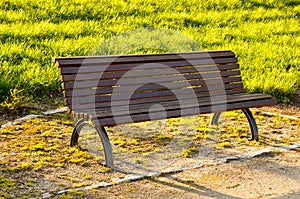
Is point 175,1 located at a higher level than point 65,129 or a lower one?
higher

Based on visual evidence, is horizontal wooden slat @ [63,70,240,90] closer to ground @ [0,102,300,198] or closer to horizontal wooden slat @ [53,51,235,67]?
horizontal wooden slat @ [53,51,235,67]

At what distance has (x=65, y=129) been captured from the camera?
6.02 meters

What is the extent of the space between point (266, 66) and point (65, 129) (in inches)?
160

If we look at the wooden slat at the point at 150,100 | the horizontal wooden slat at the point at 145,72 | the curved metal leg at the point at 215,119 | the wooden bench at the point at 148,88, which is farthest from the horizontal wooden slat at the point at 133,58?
the curved metal leg at the point at 215,119

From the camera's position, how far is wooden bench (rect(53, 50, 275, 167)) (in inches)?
196

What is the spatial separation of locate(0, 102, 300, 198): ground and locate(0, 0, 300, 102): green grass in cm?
122

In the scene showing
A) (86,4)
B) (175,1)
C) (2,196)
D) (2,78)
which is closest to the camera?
(2,196)

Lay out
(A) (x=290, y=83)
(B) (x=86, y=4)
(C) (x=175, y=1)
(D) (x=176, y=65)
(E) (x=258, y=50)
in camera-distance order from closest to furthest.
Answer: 1. (D) (x=176, y=65)
2. (A) (x=290, y=83)
3. (E) (x=258, y=50)
4. (B) (x=86, y=4)
5. (C) (x=175, y=1)

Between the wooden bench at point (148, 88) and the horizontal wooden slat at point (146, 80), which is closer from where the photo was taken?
the wooden bench at point (148, 88)

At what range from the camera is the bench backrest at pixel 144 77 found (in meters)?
5.12

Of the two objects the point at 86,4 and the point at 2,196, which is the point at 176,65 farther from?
the point at 86,4

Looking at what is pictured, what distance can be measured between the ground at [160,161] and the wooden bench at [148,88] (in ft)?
0.84

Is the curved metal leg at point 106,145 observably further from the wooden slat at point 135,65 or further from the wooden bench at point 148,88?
the wooden slat at point 135,65

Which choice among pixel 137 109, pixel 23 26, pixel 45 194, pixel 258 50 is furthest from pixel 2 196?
pixel 258 50
